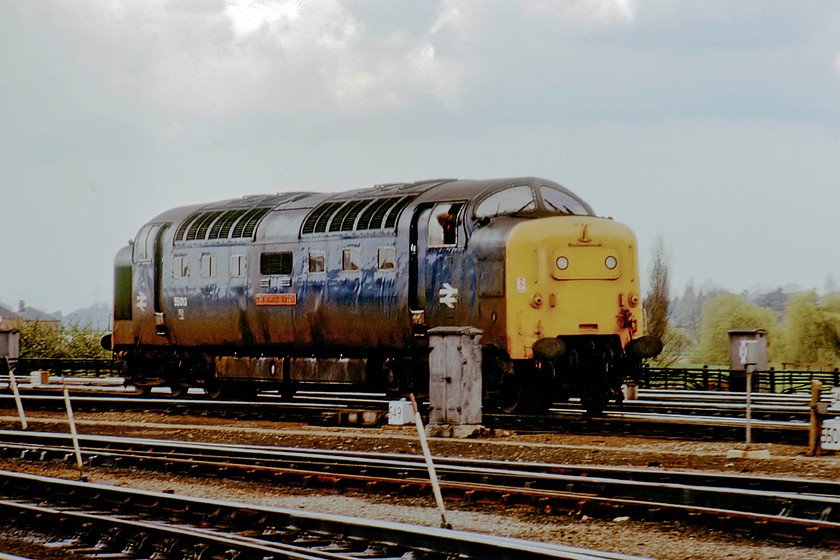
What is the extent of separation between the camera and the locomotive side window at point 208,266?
22.7 m

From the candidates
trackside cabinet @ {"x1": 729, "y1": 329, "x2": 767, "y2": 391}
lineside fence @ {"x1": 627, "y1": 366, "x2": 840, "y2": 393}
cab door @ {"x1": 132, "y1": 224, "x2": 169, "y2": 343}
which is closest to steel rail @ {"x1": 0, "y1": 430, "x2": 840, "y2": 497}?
cab door @ {"x1": 132, "y1": 224, "x2": 169, "y2": 343}

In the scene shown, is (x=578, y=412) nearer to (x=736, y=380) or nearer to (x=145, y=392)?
(x=736, y=380)

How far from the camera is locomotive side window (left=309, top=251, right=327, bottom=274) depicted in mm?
20453

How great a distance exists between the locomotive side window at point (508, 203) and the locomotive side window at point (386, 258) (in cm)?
167

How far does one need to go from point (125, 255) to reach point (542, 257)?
1087cm

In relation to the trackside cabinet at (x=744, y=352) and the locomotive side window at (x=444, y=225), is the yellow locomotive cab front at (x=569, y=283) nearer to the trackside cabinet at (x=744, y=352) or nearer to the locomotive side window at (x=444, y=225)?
the locomotive side window at (x=444, y=225)

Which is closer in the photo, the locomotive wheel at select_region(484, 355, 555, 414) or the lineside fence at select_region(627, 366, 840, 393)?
the locomotive wheel at select_region(484, 355, 555, 414)

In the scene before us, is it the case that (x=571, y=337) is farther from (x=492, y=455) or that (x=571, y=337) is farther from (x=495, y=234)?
(x=492, y=455)

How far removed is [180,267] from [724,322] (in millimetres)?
36777

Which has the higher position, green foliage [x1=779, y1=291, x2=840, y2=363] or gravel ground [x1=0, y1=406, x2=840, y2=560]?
green foliage [x1=779, y1=291, x2=840, y2=363]

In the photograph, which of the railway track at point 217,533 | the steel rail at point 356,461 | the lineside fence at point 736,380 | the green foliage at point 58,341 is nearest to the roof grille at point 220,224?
the steel rail at point 356,461

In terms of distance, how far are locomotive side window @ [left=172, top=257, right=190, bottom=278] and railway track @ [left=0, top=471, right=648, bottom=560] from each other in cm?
1149

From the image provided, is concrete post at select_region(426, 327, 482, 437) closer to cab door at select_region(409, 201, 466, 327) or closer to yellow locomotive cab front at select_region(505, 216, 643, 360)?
yellow locomotive cab front at select_region(505, 216, 643, 360)

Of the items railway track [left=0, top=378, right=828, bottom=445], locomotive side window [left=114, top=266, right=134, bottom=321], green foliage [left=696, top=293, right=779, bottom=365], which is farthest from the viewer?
green foliage [left=696, top=293, right=779, bottom=365]
